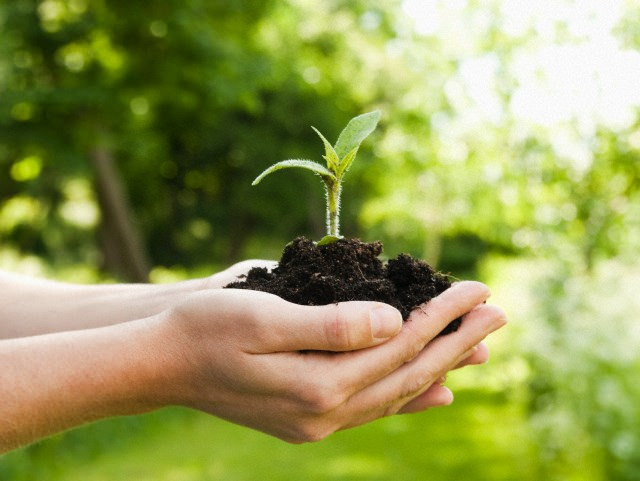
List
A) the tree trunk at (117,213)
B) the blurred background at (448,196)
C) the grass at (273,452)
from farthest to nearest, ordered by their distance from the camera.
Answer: the tree trunk at (117,213), the grass at (273,452), the blurred background at (448,196)

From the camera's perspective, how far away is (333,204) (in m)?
2.03

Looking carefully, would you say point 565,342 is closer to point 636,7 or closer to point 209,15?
point 636,7

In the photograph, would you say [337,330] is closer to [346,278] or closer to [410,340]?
[410,340]

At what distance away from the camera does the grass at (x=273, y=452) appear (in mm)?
6449

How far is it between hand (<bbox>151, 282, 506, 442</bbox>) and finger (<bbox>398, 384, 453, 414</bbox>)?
18 cm

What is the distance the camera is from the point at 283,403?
1676 mm


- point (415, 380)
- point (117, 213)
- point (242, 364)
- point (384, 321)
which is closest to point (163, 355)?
point (242, 364)

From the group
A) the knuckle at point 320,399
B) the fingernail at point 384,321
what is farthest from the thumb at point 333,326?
the knuckle at point 320,399

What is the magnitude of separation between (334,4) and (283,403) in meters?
17.8

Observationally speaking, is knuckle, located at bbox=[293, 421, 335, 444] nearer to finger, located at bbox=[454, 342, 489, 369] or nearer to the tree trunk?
finger, located at bbox=[454, 342, 489, 369]

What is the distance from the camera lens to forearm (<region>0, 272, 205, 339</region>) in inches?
85.2

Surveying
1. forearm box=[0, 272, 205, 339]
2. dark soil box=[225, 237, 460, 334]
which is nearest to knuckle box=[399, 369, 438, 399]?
dark soil box=[225, 237, 460, 334]

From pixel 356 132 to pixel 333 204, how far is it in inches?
8.9

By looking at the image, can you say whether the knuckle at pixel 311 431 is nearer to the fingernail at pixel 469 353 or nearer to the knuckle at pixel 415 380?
the knuckle at pixel 415 380
